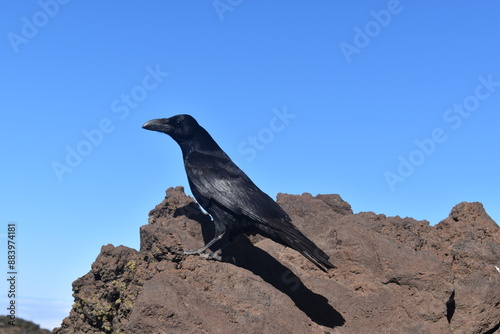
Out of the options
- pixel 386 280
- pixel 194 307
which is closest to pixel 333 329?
pixel 386 280

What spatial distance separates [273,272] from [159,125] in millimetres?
3211

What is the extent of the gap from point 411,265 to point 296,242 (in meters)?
1.90

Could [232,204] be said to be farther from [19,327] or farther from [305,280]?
[19,327]

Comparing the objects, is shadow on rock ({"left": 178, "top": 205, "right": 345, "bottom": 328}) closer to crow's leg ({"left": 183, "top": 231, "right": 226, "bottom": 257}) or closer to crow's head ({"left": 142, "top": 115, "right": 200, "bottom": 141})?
crow's leg ({"left": 183, "top": 231, "right": 226, "bottom": 257})

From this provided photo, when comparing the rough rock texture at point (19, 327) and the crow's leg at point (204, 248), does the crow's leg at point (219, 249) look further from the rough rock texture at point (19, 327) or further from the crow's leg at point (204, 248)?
the rough rock texture at point (19, 327)

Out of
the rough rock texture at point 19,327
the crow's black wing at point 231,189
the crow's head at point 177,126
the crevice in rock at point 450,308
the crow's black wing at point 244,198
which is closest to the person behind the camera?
the rough rock texture at point 19,327

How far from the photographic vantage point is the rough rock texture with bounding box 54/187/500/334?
6.98 m

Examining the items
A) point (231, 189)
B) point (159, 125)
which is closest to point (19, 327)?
point (231, 189)

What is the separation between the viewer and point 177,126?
9742 millimetres

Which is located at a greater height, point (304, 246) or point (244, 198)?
point (244, 198)

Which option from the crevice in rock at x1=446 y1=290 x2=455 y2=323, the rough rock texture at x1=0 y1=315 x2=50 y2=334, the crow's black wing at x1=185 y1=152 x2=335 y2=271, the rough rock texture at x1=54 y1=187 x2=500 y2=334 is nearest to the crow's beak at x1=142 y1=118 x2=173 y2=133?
the crow's black wing at x1=185 y1=152 x2=335 y2=271

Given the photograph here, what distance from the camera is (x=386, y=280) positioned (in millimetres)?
8484

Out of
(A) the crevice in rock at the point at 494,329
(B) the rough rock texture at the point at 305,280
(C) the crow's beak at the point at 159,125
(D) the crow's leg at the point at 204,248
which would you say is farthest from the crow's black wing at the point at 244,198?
(A) the crevice in rock at the point at 494,329

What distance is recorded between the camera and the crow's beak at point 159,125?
9.79 m
